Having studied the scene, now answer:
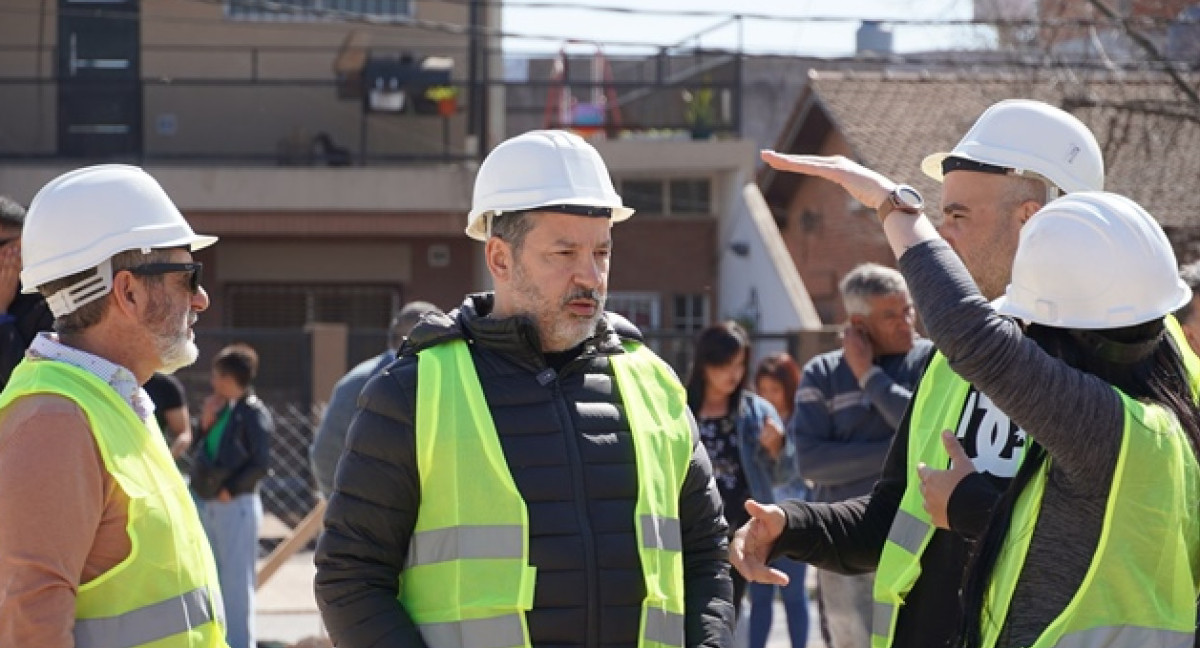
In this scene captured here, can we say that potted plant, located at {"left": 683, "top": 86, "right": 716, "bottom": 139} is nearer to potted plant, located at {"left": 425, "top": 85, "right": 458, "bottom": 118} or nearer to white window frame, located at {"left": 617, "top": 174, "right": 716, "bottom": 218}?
white window frame, located at {"left": 617, "top": 174, "right": 716, "bottom": 218}

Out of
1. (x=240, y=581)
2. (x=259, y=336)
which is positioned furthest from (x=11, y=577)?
(x=259, y=336)

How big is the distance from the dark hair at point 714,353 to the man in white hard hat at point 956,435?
3.64 meters

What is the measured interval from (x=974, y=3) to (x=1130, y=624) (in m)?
15.2

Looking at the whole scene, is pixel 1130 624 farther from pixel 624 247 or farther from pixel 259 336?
pixel 624 247

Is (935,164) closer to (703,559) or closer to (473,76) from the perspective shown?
(703,559)

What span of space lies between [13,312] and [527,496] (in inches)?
99.0

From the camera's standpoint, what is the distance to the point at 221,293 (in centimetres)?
2317

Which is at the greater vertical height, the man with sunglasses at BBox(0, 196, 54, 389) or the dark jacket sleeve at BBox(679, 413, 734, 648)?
the man with sunglasses at BBox(0, 196, 54, 389)

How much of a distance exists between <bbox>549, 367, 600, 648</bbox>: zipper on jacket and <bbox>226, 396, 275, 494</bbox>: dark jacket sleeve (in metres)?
6.81

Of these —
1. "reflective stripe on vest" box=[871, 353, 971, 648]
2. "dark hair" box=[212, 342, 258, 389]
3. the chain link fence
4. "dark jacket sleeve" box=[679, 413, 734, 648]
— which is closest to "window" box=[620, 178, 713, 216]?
the chain link fence

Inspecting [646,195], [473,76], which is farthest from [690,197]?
[473,76]

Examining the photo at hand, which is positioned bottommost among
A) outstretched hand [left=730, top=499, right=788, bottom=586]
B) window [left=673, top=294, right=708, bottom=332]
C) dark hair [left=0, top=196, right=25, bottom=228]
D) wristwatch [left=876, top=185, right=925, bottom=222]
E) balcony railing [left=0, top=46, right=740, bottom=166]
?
window [left=673, top=294, right=708, bottom=332]

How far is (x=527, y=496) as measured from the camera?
12.1 ft

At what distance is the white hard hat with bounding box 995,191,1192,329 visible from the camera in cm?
332
